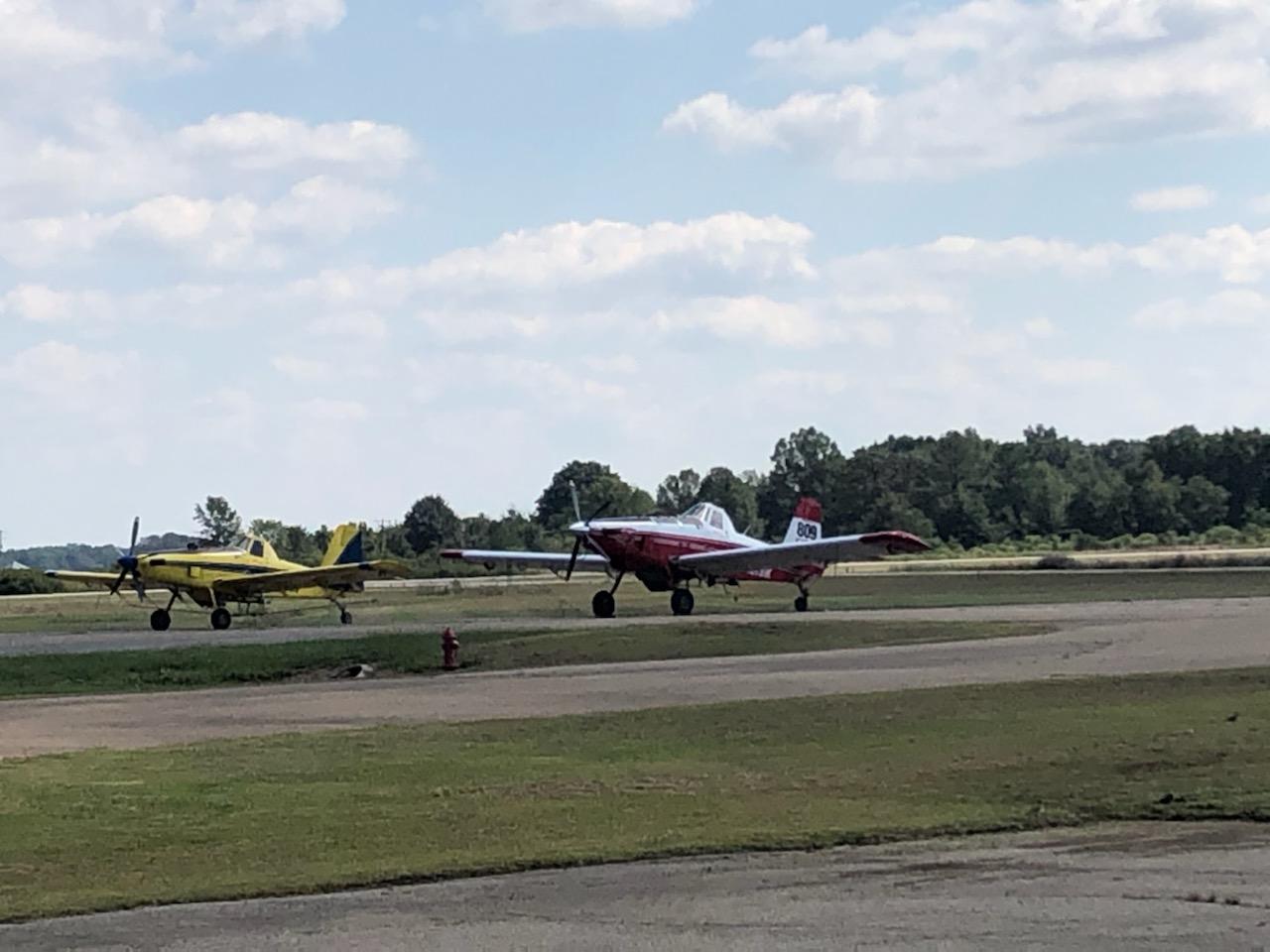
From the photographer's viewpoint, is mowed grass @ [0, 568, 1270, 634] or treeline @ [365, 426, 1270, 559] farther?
treeline @ [365, 426, 1270, 559]

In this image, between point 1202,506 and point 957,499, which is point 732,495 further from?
point 1202,506

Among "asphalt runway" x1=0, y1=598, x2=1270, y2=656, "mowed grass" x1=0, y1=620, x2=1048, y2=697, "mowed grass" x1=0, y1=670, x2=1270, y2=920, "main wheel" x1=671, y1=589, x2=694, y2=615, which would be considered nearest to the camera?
"mowed grass" x1=0, y1=670, x2=1270, y2=920

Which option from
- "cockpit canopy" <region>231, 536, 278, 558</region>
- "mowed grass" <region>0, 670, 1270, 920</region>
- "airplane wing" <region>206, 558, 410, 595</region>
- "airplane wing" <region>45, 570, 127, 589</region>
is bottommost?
"mowed grass" <region>0, 670, 1270, 920</region>

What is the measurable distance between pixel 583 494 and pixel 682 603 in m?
83.1

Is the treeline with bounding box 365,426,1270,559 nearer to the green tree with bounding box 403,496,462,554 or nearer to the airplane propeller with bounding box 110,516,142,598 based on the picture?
the green tree with bounding box 403,496,462,554

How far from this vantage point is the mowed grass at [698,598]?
4338 centimetres

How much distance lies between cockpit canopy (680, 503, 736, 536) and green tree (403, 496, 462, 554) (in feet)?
238

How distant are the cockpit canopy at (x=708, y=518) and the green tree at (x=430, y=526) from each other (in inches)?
2856

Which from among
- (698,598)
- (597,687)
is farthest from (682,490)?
(597,687)

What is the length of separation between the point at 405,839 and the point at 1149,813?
4862mm

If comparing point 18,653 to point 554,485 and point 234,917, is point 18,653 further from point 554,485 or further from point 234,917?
point 554,485

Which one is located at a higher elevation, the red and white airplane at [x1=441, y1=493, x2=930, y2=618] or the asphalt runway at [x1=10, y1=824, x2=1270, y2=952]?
the red and white airplane at [x1=441, y1=493, x2=930, y2=618]

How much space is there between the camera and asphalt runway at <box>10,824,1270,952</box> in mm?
8164

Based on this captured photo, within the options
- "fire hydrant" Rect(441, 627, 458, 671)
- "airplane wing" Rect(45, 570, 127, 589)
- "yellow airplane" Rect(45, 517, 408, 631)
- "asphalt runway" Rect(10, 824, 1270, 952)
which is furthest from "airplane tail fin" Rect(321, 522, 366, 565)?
"asphalt runway" Rect(10, 824, 1270, 952)
